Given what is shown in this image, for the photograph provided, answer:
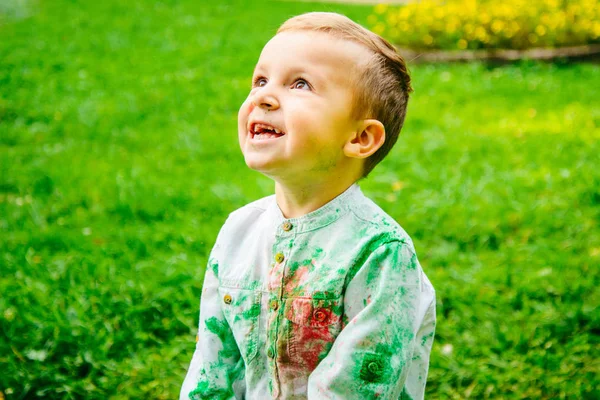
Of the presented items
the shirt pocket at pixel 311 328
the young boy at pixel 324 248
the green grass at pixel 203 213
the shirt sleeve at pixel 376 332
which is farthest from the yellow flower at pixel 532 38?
the shirt pocket at pixel 311 328

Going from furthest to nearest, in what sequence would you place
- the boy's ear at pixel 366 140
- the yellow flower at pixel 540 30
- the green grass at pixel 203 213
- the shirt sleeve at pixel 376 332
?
the yellow flower at pixel 540 30, the green grass at pixel 203 213, the boy's ear at pixel 366 140, the shirt sleeve at pixel 376 332

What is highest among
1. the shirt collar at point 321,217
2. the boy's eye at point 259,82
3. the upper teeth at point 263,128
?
the boy's eye at point 259,82


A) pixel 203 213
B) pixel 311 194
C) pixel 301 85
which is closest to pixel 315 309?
pixel 311 194

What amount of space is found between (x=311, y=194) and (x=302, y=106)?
27 cm

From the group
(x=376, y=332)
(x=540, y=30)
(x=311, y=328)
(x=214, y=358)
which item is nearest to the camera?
(x=376, y=332)

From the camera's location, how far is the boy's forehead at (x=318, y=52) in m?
1.59

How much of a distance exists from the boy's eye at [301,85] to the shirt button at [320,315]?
0.56 m

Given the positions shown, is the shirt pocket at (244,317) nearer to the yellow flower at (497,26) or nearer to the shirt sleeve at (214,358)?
the shirt sleeve at (214,358)

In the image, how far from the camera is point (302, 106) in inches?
61.4

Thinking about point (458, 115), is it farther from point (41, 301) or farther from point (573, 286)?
point (41, 301)

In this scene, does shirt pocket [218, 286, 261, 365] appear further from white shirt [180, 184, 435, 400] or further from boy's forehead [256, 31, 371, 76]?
boy's forehead [256, 31, 371, 76]

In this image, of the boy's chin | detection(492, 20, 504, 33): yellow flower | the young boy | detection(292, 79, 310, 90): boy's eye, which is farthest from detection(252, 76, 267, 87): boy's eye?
detection(492, 20, 504, 33): yellow flower

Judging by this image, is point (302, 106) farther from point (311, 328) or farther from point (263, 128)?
point (311, 328)

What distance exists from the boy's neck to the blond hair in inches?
6.3
